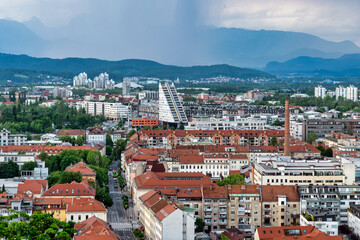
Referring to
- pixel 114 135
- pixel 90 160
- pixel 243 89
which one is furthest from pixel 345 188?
pixel 243 89

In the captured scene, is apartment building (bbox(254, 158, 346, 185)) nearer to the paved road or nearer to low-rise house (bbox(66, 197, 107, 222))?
the paved road

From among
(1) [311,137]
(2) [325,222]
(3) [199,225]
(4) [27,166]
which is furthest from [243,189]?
(1) [311,137]

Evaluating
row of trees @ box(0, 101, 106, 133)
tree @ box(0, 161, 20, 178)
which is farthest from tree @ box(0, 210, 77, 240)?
row of trees @ box(0, 101, 106, 133)

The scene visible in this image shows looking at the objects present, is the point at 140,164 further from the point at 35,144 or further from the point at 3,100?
the point at 3,100

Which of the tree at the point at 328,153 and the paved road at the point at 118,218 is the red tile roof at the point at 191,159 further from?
the tree at the point at 328,153

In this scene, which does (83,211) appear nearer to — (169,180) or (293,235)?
(169,180)

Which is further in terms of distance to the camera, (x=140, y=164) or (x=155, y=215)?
(x=140, y=164)
